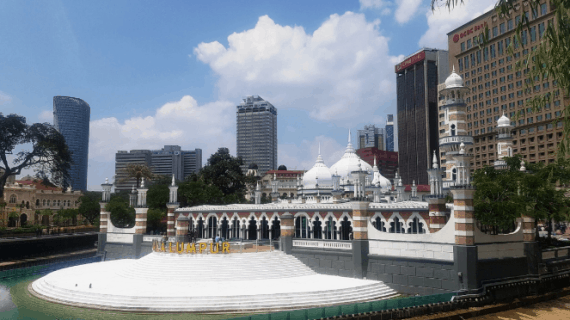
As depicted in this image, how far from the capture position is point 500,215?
30.7 metres

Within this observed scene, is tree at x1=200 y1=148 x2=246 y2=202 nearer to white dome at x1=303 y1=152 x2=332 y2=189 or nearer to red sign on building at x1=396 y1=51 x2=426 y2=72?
white dome at x1=303 y1=152 x2=332 y2=189

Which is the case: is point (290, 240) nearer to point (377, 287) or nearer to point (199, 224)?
point (377, 287)

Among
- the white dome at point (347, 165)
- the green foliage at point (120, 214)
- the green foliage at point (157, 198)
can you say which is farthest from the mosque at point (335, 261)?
the green foliage at point (157, 198)

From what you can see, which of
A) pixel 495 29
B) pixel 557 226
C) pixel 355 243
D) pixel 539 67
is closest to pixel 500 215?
pixel 355 243

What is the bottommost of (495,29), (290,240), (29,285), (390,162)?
(29,285)

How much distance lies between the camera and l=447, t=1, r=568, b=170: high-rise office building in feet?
296

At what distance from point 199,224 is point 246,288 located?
17581 mm

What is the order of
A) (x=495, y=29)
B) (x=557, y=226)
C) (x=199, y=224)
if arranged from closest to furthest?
(x=199, y=224)
(x=557, y=226)
(x=495, y=29)

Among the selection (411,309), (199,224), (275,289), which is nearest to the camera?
(411,309)

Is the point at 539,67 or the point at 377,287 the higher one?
the point at 539,67

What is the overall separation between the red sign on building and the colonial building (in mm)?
114717

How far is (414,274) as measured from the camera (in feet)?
86.3

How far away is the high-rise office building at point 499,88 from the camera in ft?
296

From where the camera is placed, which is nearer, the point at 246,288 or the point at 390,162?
the point at 246,288
